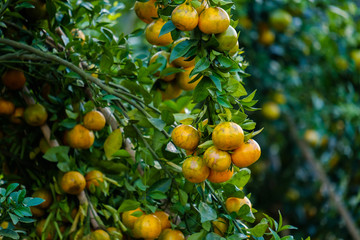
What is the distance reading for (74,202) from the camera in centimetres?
91

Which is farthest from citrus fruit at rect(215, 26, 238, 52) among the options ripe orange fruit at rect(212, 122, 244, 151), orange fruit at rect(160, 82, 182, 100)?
orange fruit at rect(160, 82, 182, 100)

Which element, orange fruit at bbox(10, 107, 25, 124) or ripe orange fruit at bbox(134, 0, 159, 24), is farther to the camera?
orange fruit at bbox(10, 107, 25, 124)

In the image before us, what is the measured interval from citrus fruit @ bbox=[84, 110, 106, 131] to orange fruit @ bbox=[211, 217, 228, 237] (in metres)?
0.30

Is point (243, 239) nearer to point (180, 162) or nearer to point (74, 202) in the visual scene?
point (180, 162)

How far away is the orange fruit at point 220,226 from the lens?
74 centimetres

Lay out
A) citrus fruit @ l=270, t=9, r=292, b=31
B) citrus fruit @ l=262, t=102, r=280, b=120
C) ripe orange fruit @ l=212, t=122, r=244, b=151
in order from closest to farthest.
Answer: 1. ripe orange fruit @ l=212, t=122, r=244, b=151
2. citrus fruit @ l=270, t=9, r=292, b=31
3. citrus fruit @ l=262, t=102, r=280, b=120

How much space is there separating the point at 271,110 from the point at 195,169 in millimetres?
1796

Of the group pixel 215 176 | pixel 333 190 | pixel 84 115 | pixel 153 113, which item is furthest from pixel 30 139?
pixel 333 190

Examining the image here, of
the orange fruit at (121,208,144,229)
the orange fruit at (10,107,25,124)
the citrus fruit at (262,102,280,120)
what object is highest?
the orange fruit at (10,107,25,124)

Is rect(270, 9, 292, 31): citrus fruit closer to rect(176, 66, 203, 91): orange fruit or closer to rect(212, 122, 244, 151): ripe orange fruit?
rect(176, 66, 203, 91): orange fruit

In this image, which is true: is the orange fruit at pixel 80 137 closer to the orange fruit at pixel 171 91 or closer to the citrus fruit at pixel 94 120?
the citrus fruit at pixel 94 120

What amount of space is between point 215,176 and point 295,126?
1.91m

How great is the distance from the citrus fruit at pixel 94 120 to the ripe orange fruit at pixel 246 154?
1.05 feet

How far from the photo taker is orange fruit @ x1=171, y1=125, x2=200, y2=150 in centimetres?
66
